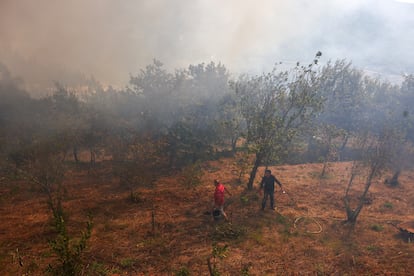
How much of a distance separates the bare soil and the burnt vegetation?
0.26 ft

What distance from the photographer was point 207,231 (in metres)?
Answer: 9.42

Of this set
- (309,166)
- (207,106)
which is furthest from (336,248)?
(207,106)

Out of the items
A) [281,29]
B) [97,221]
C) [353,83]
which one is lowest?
[97,221]

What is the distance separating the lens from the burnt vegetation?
807 cm

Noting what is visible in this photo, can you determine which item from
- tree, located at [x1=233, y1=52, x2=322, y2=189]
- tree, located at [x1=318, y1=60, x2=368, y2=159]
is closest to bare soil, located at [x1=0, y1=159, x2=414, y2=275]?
tree, located at [x1=233, y1=52, x2=322, y2=189]

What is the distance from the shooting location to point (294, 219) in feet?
35.0

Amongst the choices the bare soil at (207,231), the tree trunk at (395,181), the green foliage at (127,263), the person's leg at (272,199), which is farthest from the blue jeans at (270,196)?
the tree trunk at (395,181)

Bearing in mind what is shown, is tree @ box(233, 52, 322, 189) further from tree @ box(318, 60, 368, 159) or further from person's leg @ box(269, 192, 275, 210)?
tree @ box(318, 60, 368, 159)

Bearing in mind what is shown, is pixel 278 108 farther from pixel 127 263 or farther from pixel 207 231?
pixel 127 263

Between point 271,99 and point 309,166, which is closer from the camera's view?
point 271,99

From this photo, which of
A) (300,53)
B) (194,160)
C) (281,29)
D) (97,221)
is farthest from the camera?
(281,29)

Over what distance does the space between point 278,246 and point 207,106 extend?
15.0 metres

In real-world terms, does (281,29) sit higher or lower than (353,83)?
higher

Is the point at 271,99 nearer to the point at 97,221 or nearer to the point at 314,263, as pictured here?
the point at 314,263
